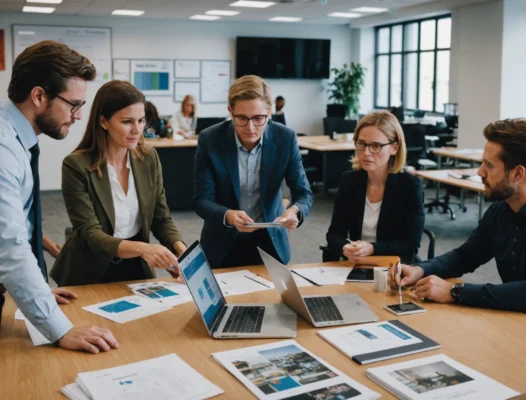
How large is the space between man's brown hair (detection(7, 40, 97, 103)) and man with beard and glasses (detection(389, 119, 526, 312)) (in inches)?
55.4

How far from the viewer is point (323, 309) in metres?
2.15

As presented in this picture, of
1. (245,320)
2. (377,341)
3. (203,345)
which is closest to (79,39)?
(245,320)

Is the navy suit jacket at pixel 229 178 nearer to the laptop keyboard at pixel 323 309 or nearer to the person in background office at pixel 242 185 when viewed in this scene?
the person in background office at pixel 242 185

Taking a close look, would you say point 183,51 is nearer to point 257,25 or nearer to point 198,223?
point 257,25

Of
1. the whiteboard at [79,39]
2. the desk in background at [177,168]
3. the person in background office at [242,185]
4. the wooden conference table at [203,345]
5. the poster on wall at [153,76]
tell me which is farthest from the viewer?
the poster on wall at [153,76]

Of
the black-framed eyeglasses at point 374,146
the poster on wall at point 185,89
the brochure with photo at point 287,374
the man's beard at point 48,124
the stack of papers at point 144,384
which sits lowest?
the stack of papers at point 144,384

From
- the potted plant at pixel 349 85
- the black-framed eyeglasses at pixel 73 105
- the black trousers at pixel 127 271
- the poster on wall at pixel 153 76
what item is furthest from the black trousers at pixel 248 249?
the potted plant at pixel 349 85

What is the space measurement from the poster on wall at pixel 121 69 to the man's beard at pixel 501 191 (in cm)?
972

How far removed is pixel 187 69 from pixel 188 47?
1.44ft

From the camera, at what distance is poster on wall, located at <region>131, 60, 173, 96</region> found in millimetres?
11492

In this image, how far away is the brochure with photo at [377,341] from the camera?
1762 mm

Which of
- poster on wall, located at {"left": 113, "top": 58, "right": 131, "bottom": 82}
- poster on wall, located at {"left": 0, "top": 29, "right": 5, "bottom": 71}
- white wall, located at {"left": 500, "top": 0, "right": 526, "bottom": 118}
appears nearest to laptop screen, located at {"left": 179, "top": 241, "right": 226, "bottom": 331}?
white wall, located at {"left": 500, "top": 0, "right": 526, "bottom": 118}

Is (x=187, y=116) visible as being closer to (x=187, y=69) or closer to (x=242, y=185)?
(x=187, y=69)

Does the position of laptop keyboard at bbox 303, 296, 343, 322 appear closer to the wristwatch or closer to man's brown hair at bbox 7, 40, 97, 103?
the wristwatch
